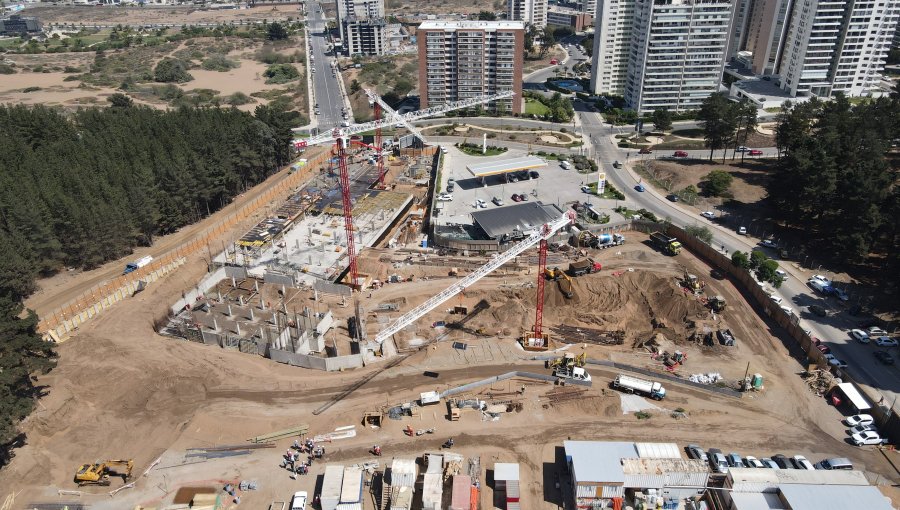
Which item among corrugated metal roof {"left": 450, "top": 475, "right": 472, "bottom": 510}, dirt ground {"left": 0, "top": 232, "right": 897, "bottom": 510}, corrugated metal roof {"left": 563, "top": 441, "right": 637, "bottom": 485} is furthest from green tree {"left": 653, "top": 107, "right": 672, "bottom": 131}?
corrugated metal roof {"left": 450, "top": 475, "right": 472, "bottom": 510}

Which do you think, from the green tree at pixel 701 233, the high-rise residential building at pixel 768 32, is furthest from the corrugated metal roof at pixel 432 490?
the high-rise residential building at pixel 768 32

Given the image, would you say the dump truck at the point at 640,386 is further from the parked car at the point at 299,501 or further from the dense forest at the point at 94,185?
the dense forest at the point at 94,185

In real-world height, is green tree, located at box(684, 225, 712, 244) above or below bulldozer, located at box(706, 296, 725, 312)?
above

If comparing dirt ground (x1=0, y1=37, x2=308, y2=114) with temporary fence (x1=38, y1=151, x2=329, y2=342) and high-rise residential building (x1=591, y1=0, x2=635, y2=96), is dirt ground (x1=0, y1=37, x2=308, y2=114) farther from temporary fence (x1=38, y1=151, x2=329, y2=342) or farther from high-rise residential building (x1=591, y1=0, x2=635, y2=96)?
high-rise residential building (x1=591, y1=0, x2=635, y2=96)

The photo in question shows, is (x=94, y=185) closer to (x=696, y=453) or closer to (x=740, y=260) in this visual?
(x=696, y=453)

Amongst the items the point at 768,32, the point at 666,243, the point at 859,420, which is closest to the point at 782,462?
the point at 859,420
